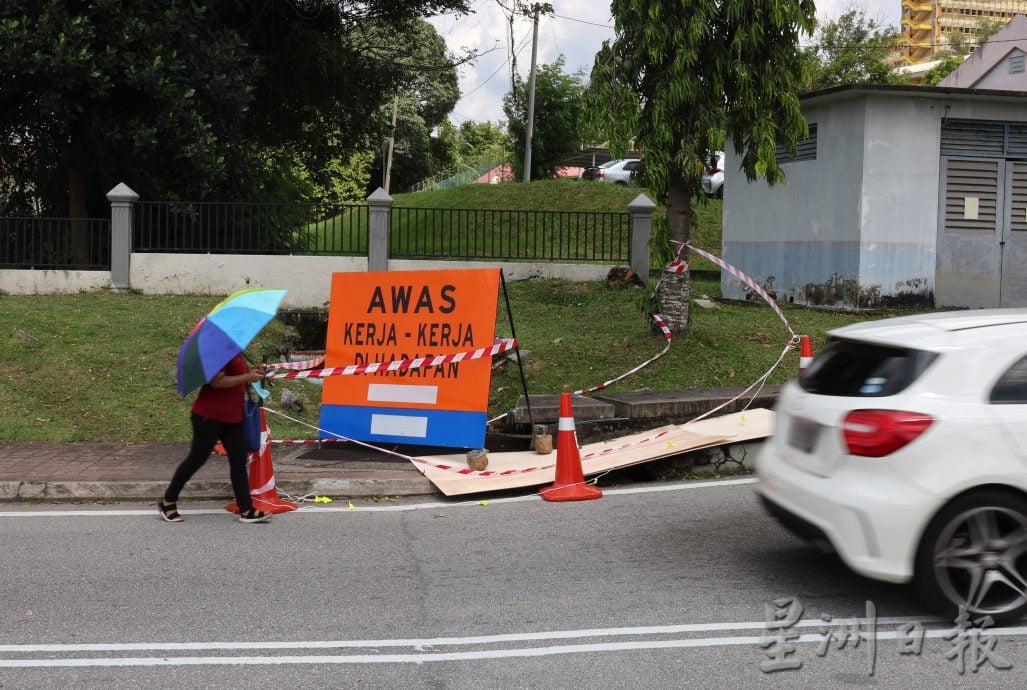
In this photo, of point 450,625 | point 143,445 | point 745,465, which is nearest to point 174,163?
point 143,445

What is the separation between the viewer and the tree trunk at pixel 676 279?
1271cm

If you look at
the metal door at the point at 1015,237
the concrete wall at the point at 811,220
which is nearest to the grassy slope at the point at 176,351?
the concrete wall at the point at 811,220

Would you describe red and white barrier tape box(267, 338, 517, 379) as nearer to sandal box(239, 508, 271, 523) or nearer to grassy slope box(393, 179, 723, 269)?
sandal box(239, 508, 271, 523)

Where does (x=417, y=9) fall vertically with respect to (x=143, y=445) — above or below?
above

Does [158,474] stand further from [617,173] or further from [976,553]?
[617,173]

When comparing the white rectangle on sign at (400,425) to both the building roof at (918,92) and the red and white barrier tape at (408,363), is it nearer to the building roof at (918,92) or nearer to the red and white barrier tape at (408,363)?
the red and white barrier tape at (408,363)

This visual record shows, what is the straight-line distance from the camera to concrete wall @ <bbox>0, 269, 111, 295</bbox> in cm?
1733

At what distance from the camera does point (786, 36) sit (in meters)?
12.0

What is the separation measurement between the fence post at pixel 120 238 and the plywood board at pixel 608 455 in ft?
34.3

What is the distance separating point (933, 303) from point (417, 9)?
40.3 feet

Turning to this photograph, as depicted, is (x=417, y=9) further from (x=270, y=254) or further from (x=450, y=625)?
(x=450, y=625)

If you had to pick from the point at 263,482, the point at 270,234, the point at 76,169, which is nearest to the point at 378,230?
the point at 270,234

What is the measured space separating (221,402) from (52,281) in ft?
39.0

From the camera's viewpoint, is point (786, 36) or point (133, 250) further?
point (133, 250)
